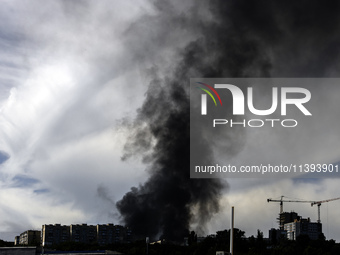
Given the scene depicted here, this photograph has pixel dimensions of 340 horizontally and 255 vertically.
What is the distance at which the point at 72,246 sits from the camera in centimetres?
16388

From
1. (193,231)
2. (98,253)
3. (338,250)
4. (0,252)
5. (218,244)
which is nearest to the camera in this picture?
(0,252)

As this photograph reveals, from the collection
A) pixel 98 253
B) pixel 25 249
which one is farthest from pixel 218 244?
pixel 25 249

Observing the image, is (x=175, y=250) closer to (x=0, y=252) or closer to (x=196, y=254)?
(x=196, y=254)

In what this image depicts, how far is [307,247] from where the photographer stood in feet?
438

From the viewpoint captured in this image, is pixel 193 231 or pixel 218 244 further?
pixel 193 231

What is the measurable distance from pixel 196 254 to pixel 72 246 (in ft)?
145

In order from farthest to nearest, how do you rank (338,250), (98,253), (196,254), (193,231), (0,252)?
(193,231) → (196,254) → (338,250) → (98,253) → (0,252)

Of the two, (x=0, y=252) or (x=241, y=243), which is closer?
(x=0, y=252)

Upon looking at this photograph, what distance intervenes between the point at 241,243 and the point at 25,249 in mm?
92270

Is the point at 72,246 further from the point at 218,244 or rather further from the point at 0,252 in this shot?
the point at 0,252

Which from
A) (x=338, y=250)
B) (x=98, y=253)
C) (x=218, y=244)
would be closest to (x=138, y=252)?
(x=218, y=244)

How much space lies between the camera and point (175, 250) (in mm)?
144750

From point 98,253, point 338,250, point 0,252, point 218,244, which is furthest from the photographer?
point 218,244

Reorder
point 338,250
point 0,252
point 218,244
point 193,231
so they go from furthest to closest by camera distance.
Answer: point 193,231
point 218,244
point 338,250
point 0,252
